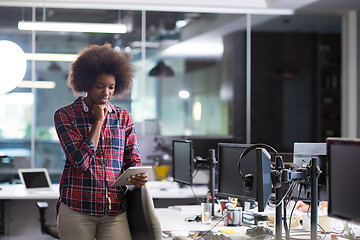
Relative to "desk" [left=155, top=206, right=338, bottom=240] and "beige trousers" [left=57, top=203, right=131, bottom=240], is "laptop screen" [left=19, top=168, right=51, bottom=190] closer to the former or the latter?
"desk" [left=155, top=206, right=338, bottom=240]

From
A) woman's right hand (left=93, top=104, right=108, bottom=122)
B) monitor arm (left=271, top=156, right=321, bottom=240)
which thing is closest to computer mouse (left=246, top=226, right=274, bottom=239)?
A: monitor arm (left=271, top=156, right=321, bottom=240)

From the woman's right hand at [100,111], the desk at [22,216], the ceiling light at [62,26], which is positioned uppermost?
the ceiling light at [62,26]

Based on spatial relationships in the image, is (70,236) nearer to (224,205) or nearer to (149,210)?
(149,210)

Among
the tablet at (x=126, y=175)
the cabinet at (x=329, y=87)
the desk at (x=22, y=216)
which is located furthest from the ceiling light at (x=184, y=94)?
the tablet at (x=126, y=175)

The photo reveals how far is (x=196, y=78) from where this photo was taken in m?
7.12

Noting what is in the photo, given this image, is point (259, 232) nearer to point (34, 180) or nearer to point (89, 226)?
point (89, 226)

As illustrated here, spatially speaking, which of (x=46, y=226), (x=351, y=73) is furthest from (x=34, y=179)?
(x=351, y=73)

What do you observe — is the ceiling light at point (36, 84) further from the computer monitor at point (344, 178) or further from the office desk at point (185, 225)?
the computer monitor at point (344, 178)

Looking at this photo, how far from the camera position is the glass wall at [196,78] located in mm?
6551

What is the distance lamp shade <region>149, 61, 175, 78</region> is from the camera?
6.91 m

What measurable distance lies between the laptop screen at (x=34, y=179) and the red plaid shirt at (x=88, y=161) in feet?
6.97

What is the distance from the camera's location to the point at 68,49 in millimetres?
6645

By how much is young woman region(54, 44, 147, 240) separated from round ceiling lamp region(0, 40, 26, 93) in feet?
13.0

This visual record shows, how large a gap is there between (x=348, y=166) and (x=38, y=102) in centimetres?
521
